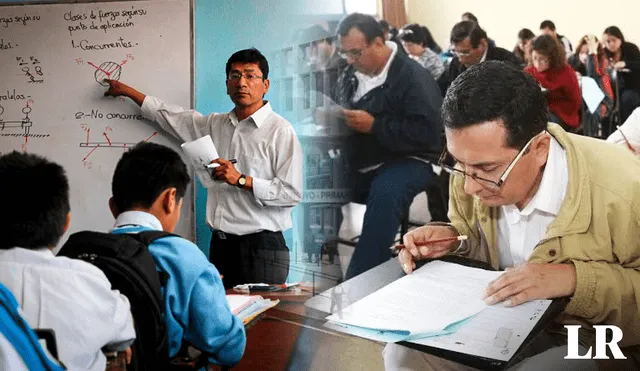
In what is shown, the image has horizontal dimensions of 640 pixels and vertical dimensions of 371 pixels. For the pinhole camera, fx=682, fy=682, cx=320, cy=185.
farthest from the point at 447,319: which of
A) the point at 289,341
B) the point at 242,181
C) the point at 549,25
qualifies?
the point at 549,25

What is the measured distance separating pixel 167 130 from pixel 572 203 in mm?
1164

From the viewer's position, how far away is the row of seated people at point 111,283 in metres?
1.60

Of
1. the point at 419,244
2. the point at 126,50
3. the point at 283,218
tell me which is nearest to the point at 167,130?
the point at 126,50

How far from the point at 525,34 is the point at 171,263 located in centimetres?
106

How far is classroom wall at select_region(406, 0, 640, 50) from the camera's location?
1.72m

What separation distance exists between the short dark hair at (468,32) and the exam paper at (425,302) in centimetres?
59

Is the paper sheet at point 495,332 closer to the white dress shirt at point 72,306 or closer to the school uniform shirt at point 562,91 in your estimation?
the school uniform shirt at point 562,91

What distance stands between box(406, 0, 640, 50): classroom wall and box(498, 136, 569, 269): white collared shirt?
11.9 inches

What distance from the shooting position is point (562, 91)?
1708 mm

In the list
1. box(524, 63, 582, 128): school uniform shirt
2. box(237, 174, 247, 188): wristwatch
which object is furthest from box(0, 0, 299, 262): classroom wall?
box(524, 63, 582, 128): school uniform shirt

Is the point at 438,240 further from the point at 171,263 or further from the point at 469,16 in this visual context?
the point at 171,263

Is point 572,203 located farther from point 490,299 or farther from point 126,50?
point 126,50

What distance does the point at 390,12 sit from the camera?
1812mm

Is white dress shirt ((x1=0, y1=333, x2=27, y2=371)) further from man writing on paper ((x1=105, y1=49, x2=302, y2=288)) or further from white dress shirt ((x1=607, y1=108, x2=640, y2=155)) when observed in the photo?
white dress shirt ((x1=607, y1=108, x2=640, y2=155))
